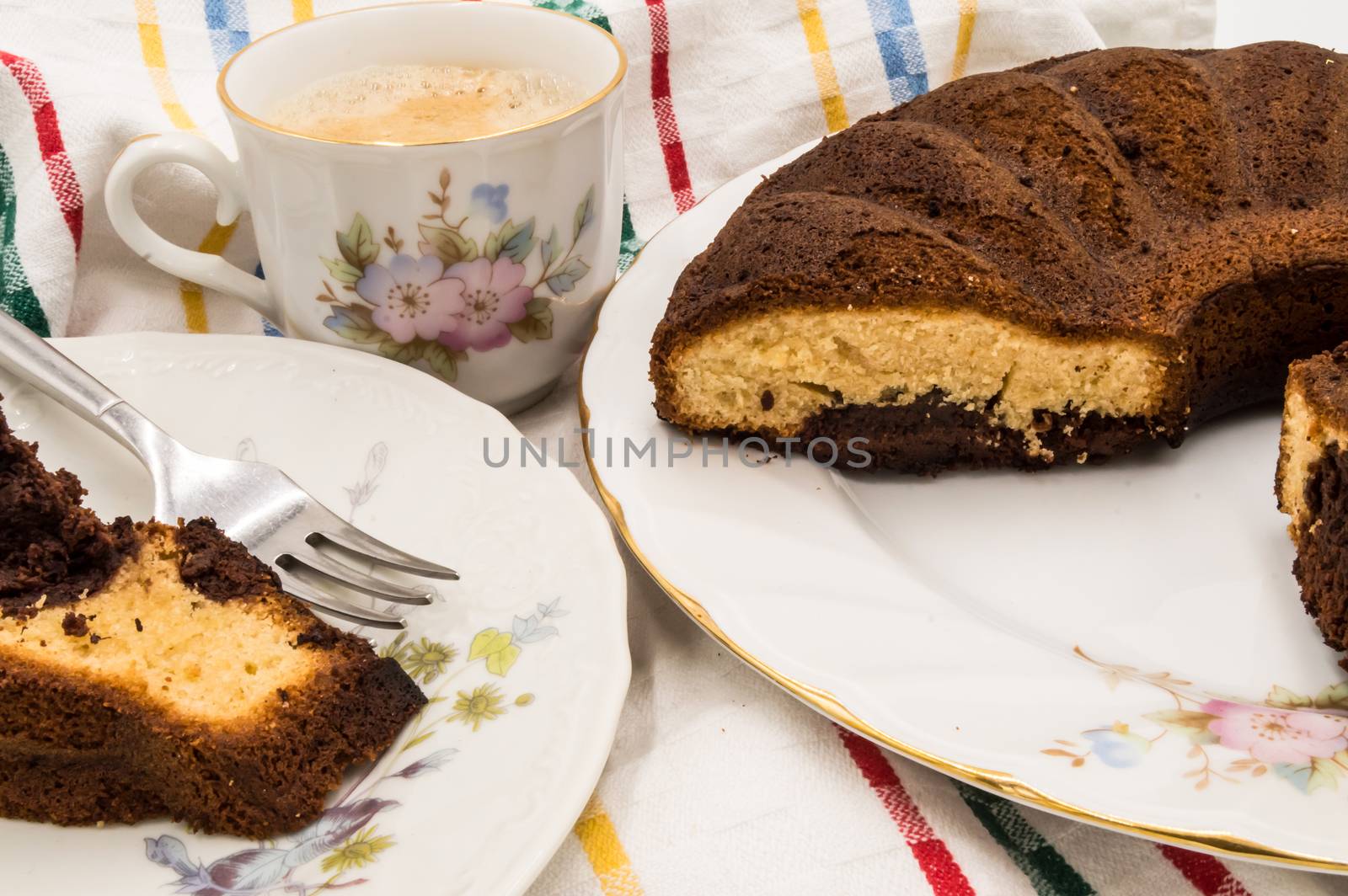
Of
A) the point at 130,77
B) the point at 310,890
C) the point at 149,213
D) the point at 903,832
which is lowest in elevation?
the point at 903,832

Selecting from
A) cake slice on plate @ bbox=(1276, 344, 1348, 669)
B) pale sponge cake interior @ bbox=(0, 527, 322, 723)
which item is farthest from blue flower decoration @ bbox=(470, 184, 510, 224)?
cake slice on plate @ bbox=(1276, 344, 1348, 669)

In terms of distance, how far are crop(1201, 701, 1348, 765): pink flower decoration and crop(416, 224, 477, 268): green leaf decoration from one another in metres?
1.47

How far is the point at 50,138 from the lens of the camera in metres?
2.66

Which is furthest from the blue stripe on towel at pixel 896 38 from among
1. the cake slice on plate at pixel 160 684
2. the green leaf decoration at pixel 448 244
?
the cake slice on plate at pixel 160 684

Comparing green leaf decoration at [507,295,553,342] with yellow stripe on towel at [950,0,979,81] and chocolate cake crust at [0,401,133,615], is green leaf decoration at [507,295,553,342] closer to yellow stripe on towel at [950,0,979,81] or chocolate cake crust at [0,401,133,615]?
chocolate cake crust at [0,401,133,615]

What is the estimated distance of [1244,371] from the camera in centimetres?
241

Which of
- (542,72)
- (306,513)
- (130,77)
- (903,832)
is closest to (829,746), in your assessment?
(903,832)

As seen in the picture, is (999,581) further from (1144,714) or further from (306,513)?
(306,513)

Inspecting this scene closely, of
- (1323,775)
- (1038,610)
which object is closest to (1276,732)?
(1323,775)

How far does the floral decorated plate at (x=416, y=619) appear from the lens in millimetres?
1469

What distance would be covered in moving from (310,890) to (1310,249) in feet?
6.83

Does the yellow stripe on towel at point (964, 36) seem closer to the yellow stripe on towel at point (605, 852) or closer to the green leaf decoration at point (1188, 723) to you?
the green leaf decoration at point (1188, 723)

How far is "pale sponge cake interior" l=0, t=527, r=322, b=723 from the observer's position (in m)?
1.60

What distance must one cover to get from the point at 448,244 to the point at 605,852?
1156 millimetres
